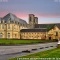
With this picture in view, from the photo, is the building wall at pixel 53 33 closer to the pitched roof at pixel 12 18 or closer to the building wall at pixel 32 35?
the building wall at pixel 32 35

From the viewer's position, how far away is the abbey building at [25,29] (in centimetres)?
4128

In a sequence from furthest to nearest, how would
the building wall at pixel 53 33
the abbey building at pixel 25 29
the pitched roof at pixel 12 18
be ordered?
the pitched roof at pixel 12 18 → the abbey building at pixel 25 29 → the building wall at pixel 53 33

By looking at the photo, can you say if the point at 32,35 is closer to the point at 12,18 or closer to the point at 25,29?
the point at 25,29

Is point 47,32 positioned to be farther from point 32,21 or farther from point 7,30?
point 7,30

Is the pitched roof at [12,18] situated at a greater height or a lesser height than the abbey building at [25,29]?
greater

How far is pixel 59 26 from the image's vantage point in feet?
143

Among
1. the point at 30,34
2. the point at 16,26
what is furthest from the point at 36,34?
the point at 16,26

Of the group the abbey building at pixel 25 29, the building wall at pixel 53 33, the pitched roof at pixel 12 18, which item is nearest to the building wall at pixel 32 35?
the abbey building at pixel 25 29

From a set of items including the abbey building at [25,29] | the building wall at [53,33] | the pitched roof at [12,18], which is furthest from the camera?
the pitched roof at [12,18]

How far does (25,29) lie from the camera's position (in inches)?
1708

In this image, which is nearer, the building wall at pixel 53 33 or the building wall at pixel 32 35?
the building wall at pixel 53 33

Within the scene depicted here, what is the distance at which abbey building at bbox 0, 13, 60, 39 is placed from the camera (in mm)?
41281

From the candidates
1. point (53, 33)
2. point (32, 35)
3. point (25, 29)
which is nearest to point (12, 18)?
point (25, 29)

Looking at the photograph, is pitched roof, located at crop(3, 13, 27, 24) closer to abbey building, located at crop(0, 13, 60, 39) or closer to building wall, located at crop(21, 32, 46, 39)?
abbey building, located at crop(0, 13, 60, 39)
